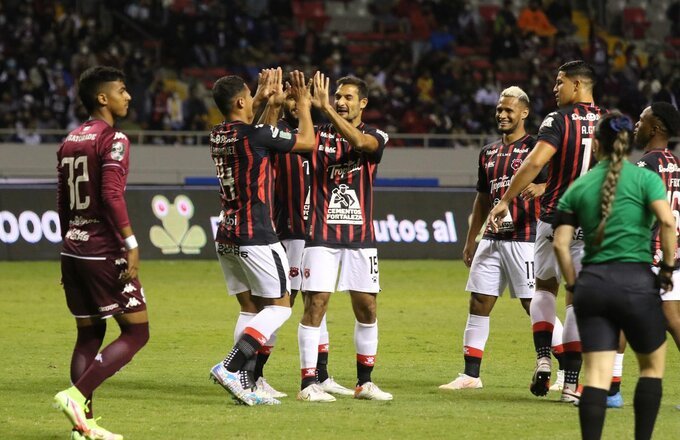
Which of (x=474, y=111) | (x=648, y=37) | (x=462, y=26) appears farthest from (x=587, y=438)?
(x=648, y=37)

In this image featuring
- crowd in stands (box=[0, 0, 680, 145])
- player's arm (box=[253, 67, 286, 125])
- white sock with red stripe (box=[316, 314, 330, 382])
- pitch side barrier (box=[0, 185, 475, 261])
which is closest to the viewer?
player's arm (box=[253, 67, 286, 125])

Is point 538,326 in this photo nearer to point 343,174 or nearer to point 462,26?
point 343,174

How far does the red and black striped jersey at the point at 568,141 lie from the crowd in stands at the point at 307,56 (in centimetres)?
1773

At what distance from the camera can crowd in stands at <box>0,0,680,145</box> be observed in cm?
2630

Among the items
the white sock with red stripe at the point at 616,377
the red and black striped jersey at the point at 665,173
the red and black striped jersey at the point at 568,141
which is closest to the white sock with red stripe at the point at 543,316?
the red and black striped jersey at the point at 568,141

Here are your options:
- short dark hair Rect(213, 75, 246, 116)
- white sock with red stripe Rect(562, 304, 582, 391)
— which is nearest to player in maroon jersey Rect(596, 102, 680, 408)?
white sock with red stripe Rect(562, 304, 582, 391)

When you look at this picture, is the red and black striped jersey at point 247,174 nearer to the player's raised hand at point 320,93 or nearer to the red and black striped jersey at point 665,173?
the player's raised hand at point 320,93

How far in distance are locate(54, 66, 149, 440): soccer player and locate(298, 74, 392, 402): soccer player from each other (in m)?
1.75

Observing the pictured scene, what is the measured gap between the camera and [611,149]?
6281 millimetres

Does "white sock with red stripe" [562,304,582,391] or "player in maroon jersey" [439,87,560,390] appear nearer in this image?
"white sock with red stripe" [562,304,582,391]

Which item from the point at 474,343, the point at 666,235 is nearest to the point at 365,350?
the point at 474,343

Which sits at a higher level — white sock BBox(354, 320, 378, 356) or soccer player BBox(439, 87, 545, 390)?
soccer player BBox(439, 87, 545, 390)

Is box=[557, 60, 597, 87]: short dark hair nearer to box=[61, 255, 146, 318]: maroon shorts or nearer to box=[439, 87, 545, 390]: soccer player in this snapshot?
box=[439, 87, 545, 390]: soccer player

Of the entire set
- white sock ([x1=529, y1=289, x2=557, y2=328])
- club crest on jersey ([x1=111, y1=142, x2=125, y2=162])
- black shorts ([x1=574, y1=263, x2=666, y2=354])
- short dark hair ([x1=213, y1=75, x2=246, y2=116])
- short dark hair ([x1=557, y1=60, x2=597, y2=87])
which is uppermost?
short dark hair ([x1=557, y1=60, x2=597, y2=87])
